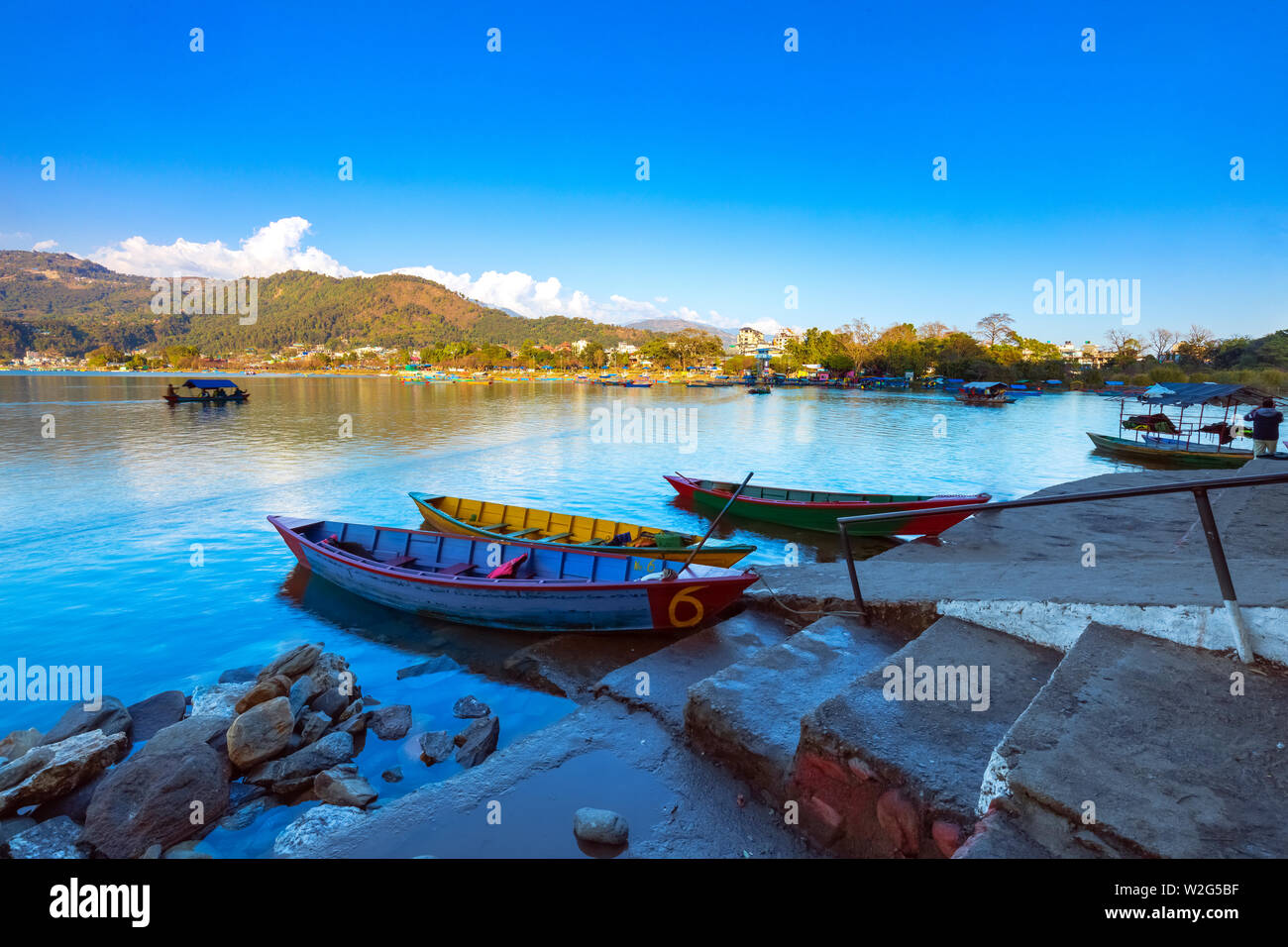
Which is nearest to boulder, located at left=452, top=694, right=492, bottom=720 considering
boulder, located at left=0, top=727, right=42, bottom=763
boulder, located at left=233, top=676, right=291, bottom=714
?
boulder, located at left=233, top=676, right=291, bottom=714

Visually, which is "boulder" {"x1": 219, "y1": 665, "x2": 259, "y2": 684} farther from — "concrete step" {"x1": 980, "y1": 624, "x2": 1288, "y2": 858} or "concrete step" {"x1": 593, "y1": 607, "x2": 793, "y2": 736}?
"concrete step" {"x1": 980, "y1": 624, "x2": 1288, "y2": 858}

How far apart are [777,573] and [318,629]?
312 inches

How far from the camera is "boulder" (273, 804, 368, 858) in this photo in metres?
5.09

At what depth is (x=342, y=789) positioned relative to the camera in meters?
5.80

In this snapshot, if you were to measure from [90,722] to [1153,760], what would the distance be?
31.6ft

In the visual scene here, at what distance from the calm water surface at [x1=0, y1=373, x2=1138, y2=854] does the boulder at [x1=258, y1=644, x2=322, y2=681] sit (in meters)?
0.91

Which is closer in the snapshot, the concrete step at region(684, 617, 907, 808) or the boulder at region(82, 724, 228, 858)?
the concrete step at region(684, 617, 907, 808)

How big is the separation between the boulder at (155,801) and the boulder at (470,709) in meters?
2.41

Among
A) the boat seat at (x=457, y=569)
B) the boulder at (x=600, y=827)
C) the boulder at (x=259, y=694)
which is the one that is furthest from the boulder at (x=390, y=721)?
the boulder at (x=600, y=827)

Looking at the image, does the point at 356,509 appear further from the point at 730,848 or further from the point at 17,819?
the point at 730,848

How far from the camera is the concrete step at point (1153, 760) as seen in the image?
2.38 meters

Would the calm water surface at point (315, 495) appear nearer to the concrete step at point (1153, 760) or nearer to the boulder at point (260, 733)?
the boulder at point (260, 733)

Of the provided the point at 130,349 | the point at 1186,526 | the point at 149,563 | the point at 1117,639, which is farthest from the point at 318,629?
the point at 130,349
